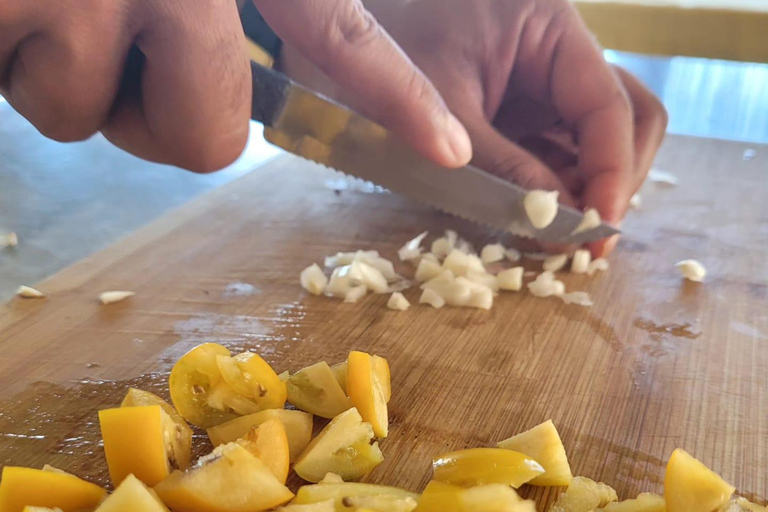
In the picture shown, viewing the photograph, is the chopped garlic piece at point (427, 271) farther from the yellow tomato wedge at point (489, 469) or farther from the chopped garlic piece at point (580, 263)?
the yellow tomato wedge at point (489, 469)

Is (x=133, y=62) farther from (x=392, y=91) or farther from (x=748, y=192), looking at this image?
(x=748, y=192)

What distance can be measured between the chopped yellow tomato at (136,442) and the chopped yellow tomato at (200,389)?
79mm

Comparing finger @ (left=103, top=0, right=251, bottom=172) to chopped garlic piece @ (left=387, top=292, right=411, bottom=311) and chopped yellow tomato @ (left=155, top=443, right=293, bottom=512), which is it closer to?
chopped garlic piece @ (left=387, top=292, right=411, bottom=311)

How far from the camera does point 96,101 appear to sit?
0.91m

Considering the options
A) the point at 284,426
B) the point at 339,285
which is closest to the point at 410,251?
the point at 339,285

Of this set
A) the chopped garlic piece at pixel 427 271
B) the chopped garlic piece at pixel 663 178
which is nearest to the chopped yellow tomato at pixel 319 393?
the chopped garlic piece at pixel 427 271

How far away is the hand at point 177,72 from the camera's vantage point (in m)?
0.80

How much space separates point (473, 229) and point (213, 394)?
0.73 metres

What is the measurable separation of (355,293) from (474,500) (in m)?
0.49

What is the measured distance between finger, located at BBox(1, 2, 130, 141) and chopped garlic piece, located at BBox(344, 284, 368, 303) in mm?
435

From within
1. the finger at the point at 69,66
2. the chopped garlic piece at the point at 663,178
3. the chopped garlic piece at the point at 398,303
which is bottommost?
the chopped garlic piece at the point at 663,178

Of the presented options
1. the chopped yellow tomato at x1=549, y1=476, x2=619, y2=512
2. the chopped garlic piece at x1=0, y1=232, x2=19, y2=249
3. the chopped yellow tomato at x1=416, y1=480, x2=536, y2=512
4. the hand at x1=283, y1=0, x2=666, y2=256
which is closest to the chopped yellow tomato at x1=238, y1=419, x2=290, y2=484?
the chopped yellow tomato at x1=416, y1=480, x2=536, y2=512

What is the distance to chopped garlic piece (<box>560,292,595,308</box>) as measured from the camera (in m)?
1.01

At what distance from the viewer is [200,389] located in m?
0.69
